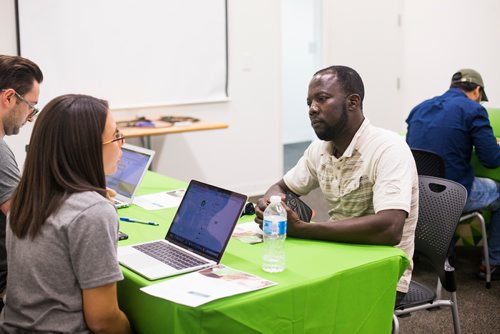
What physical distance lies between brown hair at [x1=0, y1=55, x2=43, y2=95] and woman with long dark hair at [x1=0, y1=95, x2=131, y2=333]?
805 mm

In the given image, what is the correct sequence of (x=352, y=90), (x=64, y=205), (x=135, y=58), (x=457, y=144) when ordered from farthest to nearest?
1. (x=135, y=58)
2. (x=457, y=144)
3. (x=352, y=90)
4. (x=64, y=205)

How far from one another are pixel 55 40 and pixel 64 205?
319 cm

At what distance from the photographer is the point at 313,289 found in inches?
65.9

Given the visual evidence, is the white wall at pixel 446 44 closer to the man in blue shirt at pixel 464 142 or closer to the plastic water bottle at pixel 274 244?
the man in blue shirt at pixel 464 142

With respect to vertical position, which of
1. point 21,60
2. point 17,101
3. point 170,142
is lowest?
point 170,142

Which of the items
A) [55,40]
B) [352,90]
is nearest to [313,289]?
[352,90]

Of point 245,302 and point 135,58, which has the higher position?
point 135,58

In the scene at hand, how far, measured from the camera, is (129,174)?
8.87 ft

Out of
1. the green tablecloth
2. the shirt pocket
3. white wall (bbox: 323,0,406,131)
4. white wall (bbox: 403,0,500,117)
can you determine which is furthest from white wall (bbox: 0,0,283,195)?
the green tablecloth

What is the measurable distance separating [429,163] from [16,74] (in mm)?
2049

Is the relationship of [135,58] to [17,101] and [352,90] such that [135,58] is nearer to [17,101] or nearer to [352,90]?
[17,101]

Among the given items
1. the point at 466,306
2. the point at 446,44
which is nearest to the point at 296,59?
the point at 446,44

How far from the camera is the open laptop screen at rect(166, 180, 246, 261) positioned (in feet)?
5.93

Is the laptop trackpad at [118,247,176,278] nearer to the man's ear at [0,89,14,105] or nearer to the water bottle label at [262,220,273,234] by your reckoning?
the water bottle label at [262,220,273,234]
